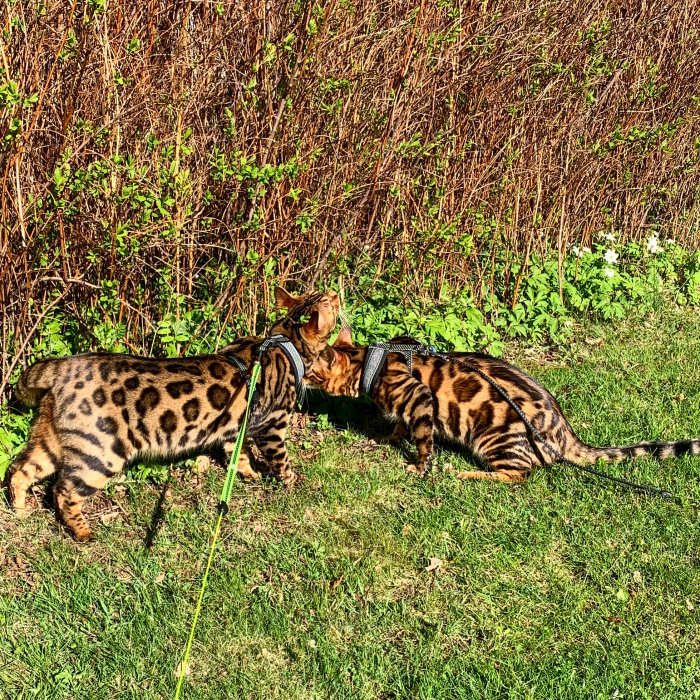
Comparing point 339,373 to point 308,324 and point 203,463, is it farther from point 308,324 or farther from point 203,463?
point 203,463

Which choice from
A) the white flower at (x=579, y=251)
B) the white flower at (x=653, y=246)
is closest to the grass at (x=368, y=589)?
the white flower at (x=579, y=251)

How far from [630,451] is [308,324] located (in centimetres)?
234

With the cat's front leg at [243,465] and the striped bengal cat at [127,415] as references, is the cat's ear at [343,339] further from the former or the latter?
the cat's front leg at [243,465]

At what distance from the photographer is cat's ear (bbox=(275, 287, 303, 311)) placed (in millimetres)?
5809

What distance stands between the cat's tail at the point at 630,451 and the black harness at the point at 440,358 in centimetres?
9

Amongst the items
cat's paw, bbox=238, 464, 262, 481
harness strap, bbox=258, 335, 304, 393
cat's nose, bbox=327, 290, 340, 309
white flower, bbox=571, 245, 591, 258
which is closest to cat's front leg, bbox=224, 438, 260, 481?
cat's paw, bbox=238, 464, 262, 481

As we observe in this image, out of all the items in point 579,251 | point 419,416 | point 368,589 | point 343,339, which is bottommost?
point 368,589

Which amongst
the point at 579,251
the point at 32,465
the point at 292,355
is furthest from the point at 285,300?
the point at 579,251

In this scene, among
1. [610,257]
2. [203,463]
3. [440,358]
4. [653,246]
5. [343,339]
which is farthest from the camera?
[653,246]

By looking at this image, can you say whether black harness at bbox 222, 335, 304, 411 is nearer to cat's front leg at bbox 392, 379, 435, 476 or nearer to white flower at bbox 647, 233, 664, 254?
cat's front leg at bbox 392, 379, 435, 476

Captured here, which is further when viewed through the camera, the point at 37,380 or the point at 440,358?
the point at 440,358

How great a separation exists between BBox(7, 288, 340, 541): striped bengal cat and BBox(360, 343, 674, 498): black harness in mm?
678

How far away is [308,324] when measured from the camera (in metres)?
5.55

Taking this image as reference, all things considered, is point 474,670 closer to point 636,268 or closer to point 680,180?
point 636,268
